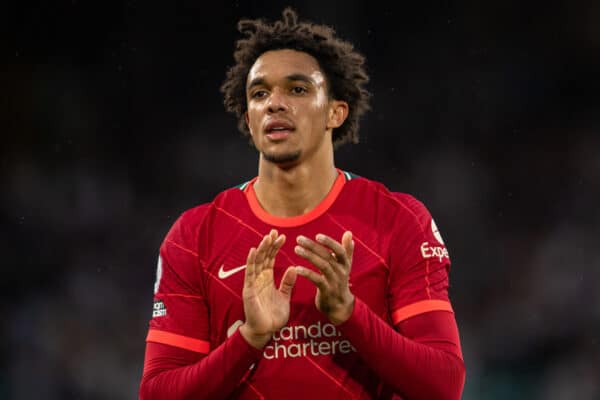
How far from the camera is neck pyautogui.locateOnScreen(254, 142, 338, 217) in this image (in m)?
2.98

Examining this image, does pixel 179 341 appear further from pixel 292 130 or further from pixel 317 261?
pixel 292 130

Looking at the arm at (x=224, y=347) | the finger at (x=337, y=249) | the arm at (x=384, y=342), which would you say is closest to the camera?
the finger at (x=337, y=249)

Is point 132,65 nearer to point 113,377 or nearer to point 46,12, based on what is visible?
point 46,12

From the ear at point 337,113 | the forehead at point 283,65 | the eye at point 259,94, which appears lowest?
the ear at point 337,113

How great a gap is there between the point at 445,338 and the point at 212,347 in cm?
88

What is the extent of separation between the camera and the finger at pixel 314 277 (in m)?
2.32

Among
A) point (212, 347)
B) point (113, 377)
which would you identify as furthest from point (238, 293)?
point (113, 377)

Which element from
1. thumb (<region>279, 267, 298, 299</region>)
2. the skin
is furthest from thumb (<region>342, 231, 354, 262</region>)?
the skin

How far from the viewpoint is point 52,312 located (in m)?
7.09

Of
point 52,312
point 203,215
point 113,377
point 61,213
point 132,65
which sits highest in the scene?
point 132,65

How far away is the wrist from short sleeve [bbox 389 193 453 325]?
21.3 inches

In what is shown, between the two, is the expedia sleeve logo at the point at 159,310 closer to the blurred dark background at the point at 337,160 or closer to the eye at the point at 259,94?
the eye at the point at 259,94

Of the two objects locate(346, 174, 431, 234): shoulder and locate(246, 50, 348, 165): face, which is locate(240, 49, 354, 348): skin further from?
locate(346, 174, 431, 234): shoulder

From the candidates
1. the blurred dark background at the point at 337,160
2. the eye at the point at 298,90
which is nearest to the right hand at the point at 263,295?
the eye at the point at 298,90
